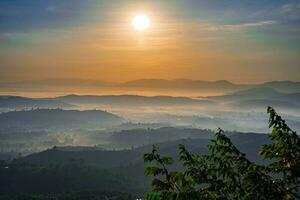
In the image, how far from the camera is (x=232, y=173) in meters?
24.1

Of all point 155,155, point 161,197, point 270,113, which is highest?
point 270,113

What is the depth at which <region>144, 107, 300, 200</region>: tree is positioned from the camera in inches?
872

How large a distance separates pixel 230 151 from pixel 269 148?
2773 millimetres

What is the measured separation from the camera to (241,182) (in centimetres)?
2392

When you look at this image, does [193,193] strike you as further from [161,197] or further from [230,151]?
[230,151]

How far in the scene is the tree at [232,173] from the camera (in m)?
22.2

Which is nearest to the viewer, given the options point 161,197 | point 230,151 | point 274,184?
point 161,197

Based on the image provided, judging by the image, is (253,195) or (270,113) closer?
(253,195)

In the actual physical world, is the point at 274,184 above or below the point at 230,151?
below

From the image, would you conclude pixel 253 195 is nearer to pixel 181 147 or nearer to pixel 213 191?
pixel 213 191

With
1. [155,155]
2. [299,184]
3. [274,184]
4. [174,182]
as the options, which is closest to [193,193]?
[174,182]

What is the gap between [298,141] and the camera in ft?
80.0

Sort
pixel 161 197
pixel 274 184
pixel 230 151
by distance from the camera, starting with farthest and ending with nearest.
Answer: pixel 230 151 < pixel 274 184 < pixel 161 197

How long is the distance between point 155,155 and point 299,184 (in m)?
8.13
